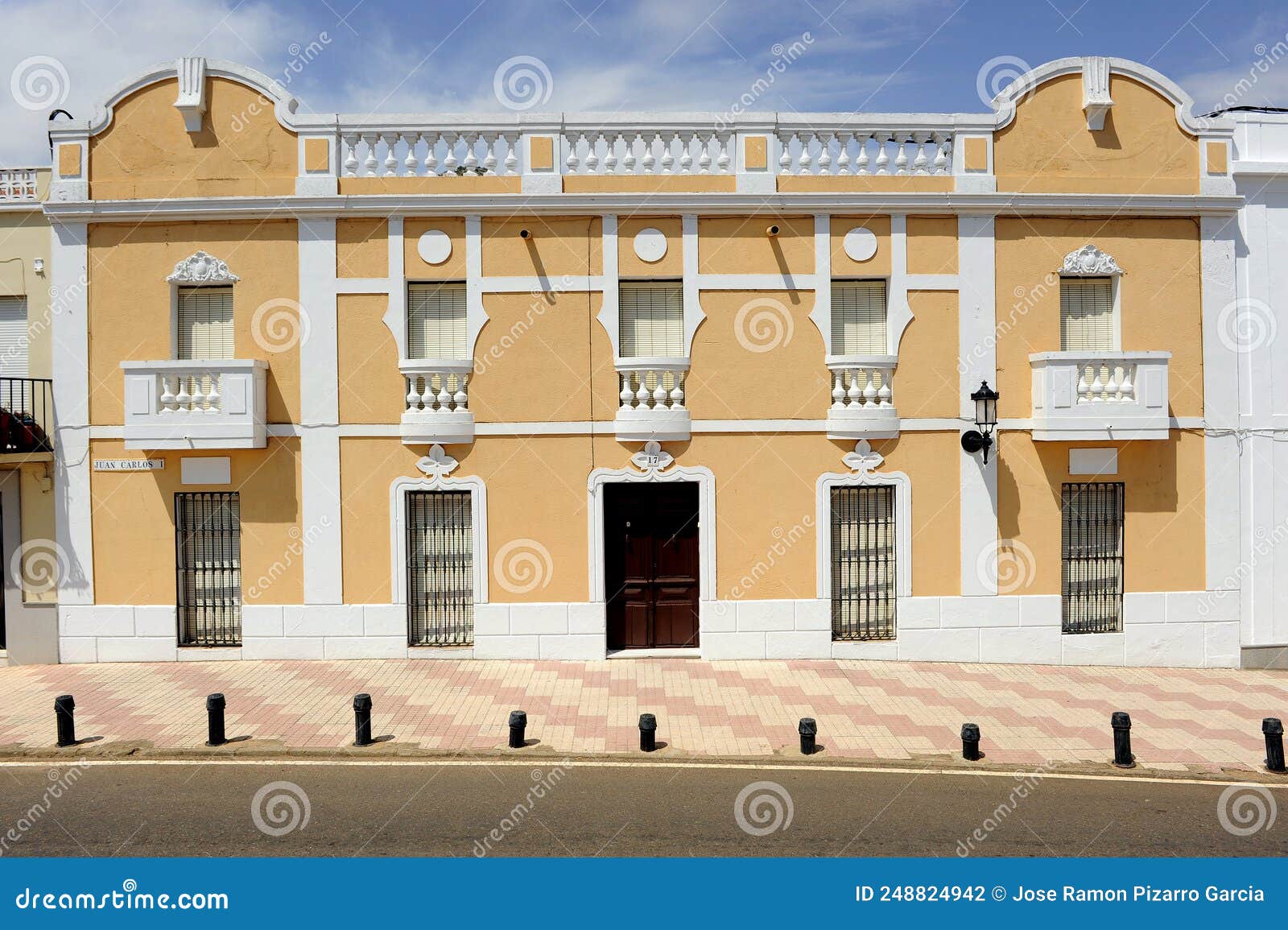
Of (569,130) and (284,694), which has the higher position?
(569,130)

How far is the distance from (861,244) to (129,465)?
1100 centimetres

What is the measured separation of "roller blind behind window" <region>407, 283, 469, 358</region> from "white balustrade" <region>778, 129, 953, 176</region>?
5.10 meters

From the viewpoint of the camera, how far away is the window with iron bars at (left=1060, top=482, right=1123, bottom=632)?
12.8 m

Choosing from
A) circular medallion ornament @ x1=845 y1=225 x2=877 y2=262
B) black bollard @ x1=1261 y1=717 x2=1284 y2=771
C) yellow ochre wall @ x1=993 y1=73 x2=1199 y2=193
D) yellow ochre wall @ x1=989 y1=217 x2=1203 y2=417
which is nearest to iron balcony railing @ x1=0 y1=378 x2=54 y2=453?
circular medallion ornament @ x1=845 y1=225 x2=877 y2=262

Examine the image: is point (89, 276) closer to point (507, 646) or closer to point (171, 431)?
point (171, 431)

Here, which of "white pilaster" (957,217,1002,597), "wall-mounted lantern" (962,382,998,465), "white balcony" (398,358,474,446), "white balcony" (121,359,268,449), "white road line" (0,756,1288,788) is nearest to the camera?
"white road line" (0,756,1288,788)

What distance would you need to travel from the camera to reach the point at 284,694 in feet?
35.8

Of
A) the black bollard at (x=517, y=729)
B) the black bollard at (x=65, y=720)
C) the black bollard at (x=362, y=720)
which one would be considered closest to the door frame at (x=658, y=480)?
the black bollard at (x=517, y=729)

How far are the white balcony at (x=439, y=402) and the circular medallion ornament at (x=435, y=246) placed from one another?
4.82ft

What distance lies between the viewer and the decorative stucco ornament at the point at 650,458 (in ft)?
40.5

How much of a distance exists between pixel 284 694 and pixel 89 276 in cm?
674

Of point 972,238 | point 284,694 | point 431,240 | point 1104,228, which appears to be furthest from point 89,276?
point 1104,228

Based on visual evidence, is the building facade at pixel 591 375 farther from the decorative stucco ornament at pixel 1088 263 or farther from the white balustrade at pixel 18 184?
the white balustrade at pixel 18 184

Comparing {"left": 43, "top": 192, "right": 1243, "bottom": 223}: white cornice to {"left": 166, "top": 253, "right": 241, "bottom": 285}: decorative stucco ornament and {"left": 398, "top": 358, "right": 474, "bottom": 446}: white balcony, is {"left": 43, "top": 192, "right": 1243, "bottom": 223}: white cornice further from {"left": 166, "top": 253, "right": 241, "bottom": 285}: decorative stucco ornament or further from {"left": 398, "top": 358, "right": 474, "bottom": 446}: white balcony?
{"left": 398, "top": 358, "right": 474, "bottom": 446}: white balcony
